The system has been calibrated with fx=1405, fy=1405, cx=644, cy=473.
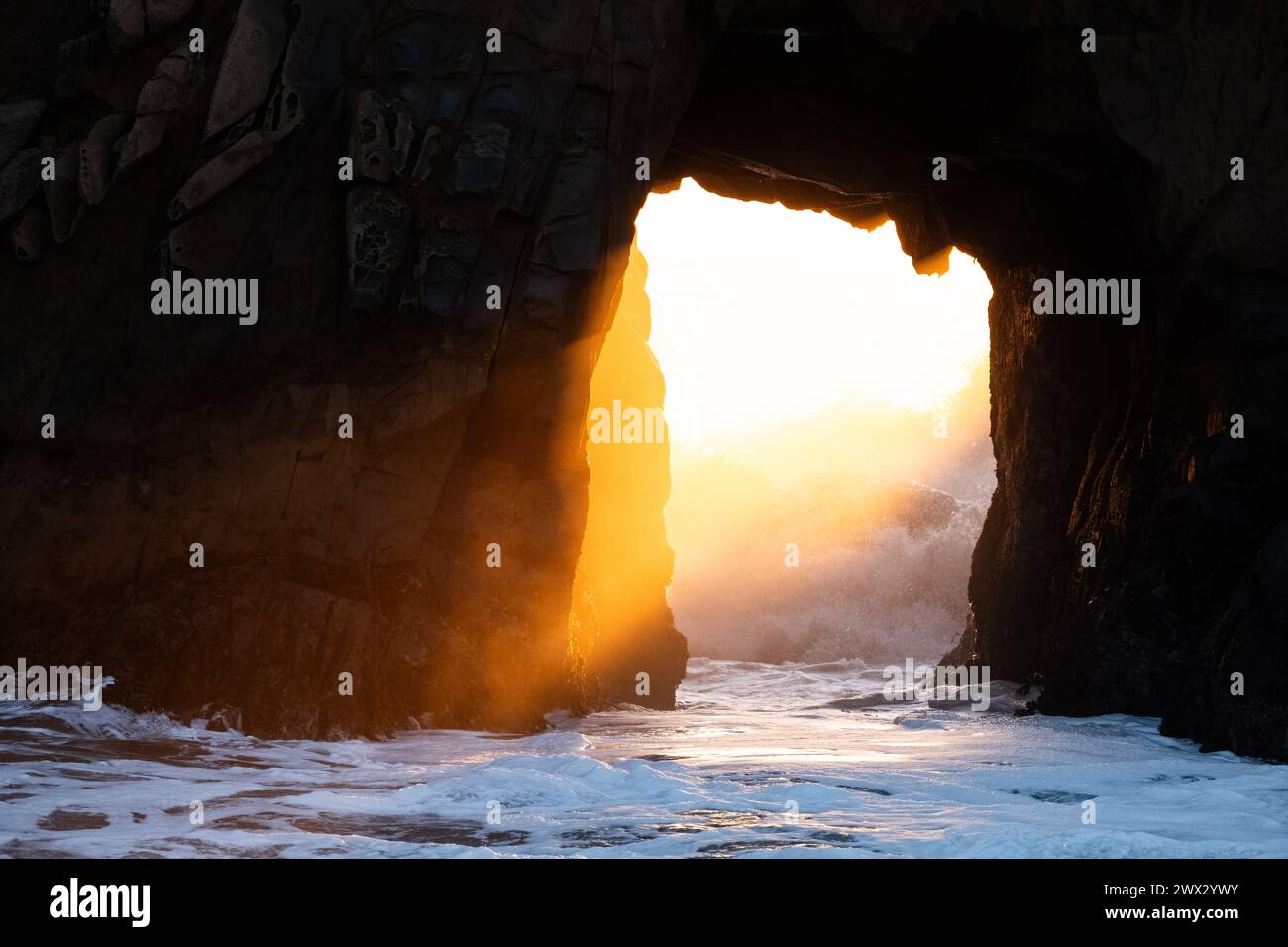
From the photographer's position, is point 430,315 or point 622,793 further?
point 430,315

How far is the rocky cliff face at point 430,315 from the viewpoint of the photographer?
16062mm

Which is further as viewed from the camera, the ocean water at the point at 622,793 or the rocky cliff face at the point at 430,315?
the rocky cliff face at the point at 430,315

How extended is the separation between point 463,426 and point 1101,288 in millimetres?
10385

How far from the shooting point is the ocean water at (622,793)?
29.4 ft

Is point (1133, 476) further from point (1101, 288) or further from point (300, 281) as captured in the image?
point (300, 281)

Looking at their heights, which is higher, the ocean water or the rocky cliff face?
the rocky cliff face

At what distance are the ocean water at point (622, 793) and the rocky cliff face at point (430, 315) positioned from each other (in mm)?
1251

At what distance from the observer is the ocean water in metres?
8.97

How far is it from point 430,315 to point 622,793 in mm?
7240

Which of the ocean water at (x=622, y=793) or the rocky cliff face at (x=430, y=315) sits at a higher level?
the rocky cliff face at (x=430, y=315)

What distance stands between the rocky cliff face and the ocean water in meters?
1.25

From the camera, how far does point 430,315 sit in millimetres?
16859
